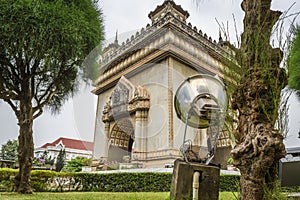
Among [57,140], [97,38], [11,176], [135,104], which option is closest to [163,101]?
[135,104]

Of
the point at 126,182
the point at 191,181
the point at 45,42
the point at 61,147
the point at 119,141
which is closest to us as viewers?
the point at 191,181

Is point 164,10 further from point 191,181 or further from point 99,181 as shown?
point 191,181

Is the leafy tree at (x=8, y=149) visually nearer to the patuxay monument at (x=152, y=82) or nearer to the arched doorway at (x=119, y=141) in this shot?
the arched doorway at (x=119, y=141)

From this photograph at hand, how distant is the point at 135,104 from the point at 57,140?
1289 inches

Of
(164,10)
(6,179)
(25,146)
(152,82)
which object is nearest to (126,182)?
(25,146)

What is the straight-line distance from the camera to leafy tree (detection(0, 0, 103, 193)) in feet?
22.7

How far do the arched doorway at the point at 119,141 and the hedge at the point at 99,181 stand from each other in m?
2.59

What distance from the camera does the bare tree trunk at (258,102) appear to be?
1.92 m

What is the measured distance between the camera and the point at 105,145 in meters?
13.0

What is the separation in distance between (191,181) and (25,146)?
5.67m

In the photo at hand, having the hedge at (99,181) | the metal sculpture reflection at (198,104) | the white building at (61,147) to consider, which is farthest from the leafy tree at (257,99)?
the white building at (61,147)

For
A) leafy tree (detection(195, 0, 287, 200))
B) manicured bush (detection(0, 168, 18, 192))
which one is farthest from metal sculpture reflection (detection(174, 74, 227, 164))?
manicured bush (detection(0, 168, 18, 192))

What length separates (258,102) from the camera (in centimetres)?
208

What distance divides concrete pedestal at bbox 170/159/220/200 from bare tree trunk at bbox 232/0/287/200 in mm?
1360
